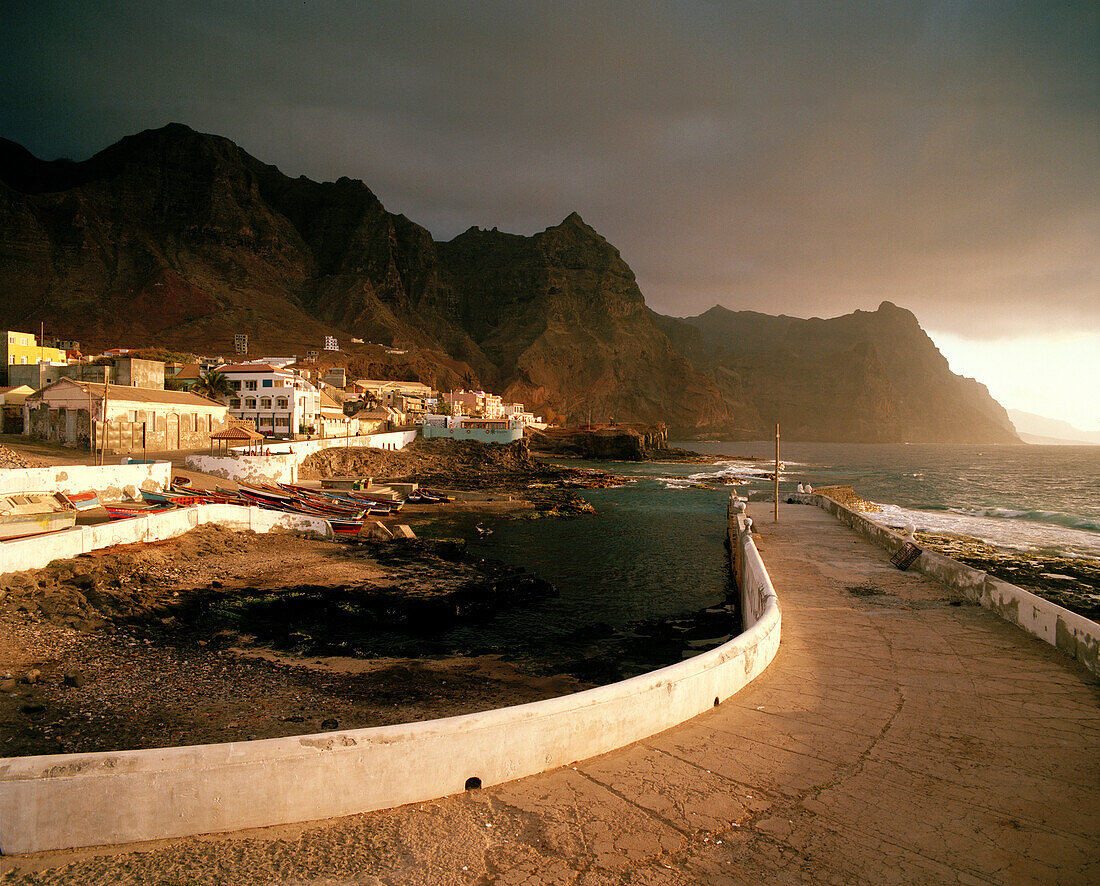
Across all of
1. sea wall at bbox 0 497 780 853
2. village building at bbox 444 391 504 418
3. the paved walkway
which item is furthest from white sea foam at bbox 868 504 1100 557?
village building at bbox 444 391 504 418

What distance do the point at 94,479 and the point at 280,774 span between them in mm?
21194

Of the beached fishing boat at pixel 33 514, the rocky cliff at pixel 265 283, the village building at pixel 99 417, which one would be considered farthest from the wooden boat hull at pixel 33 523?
the rocky cliff at pixel 265 283

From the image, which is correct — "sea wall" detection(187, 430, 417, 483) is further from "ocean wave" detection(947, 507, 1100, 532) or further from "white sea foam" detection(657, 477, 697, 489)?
"ocean wave" detection(947, 507, 1100, 532)

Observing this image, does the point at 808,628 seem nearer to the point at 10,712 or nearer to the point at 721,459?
the point at 10,712

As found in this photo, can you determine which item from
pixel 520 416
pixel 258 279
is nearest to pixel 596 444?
pixel 520 416

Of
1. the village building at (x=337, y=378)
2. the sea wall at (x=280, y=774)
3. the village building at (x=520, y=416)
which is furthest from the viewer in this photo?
the village building at (x=520, y=416)

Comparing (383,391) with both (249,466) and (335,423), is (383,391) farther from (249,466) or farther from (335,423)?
(249,466)

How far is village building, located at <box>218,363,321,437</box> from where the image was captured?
52375 millimetres

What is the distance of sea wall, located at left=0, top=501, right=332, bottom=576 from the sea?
22.6ft

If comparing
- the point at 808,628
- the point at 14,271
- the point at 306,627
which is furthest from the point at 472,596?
the point at 14,271

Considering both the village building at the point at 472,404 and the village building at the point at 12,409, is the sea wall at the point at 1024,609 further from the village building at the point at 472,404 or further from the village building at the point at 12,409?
the village building at the point at 472,404

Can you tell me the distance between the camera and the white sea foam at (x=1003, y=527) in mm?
27895

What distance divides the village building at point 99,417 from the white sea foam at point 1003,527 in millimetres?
42117

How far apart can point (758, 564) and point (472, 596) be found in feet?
26.5
